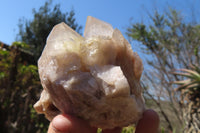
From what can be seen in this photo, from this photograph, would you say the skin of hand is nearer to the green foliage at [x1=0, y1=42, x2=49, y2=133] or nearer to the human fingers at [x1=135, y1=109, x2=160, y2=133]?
the human fingers at [x1=135, y1=109, x2=160, y2=133]

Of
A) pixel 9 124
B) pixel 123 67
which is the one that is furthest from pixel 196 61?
pixel 123 67

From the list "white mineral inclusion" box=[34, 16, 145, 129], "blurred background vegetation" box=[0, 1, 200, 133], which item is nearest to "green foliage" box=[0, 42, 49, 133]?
"blurred background vegetation" box=[0, 1, 200, 133]

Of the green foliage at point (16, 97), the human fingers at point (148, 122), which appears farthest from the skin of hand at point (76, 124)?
the green foliage at point (16, 97)

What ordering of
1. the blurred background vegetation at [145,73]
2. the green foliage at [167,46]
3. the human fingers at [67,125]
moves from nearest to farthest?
the human fingers at [67,125], the blurred background vegetation at [145,73], the green foliage at [167,46]

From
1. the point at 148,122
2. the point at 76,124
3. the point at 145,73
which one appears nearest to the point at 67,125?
the point at 76,124

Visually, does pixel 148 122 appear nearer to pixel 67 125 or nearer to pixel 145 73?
pixel 67 125

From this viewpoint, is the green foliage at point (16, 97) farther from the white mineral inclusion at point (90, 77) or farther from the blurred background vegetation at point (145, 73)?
the white mineral inclusion at point (90, 77)
